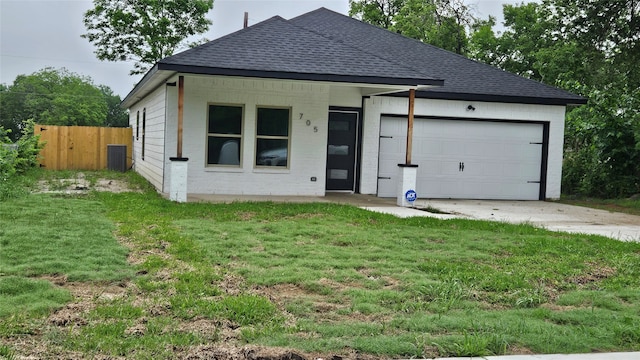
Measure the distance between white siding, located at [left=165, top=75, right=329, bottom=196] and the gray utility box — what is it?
10.2 m

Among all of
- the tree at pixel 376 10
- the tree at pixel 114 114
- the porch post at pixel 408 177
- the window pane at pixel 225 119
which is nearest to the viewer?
the porch post at pixel 408 177

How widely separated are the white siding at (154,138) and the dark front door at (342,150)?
4.12 m

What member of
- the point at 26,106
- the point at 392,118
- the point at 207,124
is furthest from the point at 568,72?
the point at 26,106

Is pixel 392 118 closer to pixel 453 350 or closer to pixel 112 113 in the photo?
pixel 453 350

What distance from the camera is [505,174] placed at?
17406 mm

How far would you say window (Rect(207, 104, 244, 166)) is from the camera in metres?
14.7

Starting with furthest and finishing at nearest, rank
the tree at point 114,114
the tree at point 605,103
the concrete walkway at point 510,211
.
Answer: the tree at point 114,114 < the tree at point 605,103 < the concrete walkway at point 510,211

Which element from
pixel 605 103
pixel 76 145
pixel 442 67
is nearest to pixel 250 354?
pixel 442 67

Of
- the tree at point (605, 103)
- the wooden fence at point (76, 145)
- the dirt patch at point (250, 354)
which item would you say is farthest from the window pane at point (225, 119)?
the wooden fence at point (76, 145)

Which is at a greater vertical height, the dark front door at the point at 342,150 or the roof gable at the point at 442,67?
the roof gable at the point at 442,67

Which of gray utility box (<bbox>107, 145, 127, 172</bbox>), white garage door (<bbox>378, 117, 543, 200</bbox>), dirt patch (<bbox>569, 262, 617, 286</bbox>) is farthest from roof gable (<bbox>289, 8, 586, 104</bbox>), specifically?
dirt patch (<bbox>569, 262, 617, 286</bbox>)

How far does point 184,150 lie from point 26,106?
206ft

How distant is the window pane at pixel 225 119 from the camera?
14.6 meters

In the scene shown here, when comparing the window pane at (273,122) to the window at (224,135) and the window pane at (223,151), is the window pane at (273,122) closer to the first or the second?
the window at (224,135)
